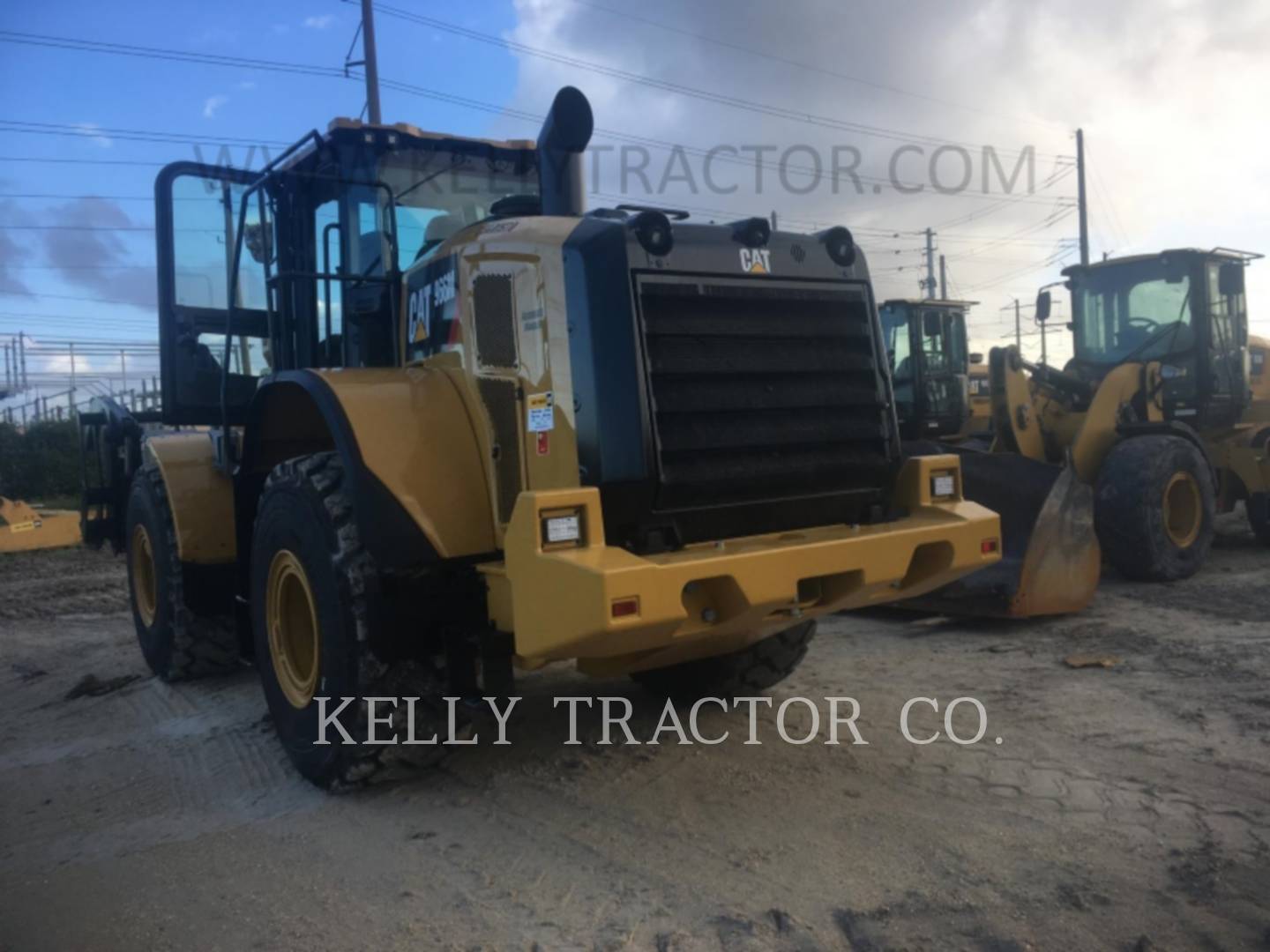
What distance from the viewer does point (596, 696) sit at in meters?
5.39

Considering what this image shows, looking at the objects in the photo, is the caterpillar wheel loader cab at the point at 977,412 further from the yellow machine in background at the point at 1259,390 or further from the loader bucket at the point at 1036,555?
the loader bucket at the point at 1036,555

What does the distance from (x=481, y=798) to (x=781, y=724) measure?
149 centimetres

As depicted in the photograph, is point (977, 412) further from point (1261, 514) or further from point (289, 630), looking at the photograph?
point (289, 630)

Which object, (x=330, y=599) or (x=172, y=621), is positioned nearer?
(x=330, y=599)

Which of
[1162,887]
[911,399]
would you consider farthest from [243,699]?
[911,399]

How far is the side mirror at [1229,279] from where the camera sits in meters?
9.71

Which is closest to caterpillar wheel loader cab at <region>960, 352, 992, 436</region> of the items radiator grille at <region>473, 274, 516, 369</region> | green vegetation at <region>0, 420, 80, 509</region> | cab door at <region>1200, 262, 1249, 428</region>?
cab door at <region>1200, 262, 1249, 428</region>

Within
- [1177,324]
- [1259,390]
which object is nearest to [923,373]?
[1259,390]

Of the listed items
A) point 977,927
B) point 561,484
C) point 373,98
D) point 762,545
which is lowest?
point 977,927

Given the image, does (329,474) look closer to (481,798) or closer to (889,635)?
(481,798)

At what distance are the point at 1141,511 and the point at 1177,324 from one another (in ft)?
9.51

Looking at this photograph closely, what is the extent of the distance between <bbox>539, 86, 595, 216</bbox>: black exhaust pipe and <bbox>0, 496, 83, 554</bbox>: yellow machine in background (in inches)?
471

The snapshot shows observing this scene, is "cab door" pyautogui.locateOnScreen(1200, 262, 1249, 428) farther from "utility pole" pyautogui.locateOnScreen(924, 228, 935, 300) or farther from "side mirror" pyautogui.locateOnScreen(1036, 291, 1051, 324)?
"utility pole" pyautogui.locateOnScreen(924, 228, 935, 300)

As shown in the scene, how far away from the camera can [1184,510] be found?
851 centimetres
